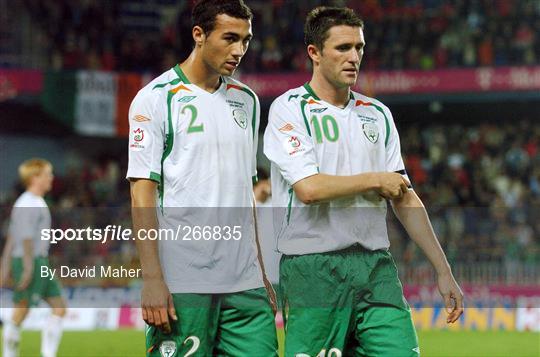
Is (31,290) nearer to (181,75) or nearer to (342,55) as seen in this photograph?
(181,75)

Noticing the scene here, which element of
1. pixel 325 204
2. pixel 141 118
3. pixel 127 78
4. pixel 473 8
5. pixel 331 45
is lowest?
pixel 325 204

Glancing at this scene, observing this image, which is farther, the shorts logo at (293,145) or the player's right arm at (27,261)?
the player's right arm at (27,261)

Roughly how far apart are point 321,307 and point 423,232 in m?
0.58

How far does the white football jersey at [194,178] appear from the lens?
180 inches

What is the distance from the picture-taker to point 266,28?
25.0m

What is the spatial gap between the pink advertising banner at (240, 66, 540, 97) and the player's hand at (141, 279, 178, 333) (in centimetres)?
1862

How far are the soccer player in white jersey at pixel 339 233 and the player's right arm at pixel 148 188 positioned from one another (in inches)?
24.3

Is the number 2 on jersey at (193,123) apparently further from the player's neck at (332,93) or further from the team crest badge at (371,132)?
the team crest badge at (371,132)

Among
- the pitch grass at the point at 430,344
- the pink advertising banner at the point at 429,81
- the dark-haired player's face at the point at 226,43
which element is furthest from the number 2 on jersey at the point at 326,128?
the pink advertising banner at the point at 429,81

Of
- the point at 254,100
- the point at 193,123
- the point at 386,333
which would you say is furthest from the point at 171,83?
the point at 386,333

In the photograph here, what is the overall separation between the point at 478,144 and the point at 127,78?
24.9ft

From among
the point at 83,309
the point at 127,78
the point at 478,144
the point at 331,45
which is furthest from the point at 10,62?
the point at 331,45

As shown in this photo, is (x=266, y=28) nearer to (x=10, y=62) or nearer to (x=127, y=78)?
(x=127, y=78)

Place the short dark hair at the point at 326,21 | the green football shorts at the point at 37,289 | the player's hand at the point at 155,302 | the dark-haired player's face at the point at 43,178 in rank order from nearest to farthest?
the player's hand at the point at 155,302 < the short dark hair at the point at 326,21 < the dark-haired player's face at the point at 43,178 < the green football shorts at the point at 37,289
